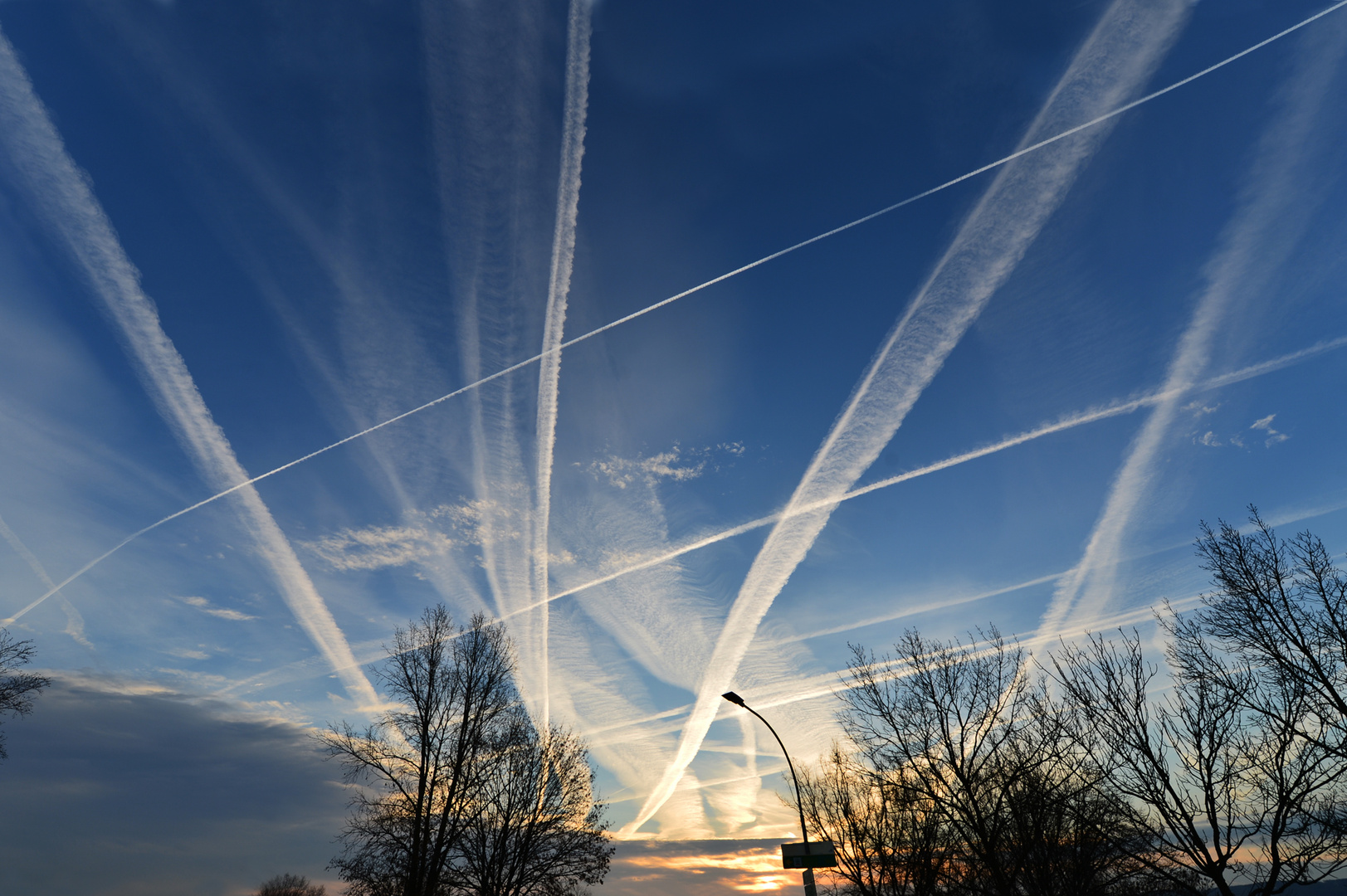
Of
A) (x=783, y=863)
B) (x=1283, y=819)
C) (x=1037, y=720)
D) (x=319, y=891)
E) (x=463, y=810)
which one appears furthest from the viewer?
(x=319, y=891)

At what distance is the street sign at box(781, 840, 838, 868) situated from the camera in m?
15.5

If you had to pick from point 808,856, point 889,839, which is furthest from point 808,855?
point 889,839

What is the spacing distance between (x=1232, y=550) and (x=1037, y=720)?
292 inches

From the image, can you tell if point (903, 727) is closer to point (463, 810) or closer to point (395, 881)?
point (463, 810)

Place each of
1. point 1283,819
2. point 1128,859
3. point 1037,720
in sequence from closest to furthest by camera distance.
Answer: point 1283,819
point 1128,859
point 1037,720

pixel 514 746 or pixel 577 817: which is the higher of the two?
pixel 514 746

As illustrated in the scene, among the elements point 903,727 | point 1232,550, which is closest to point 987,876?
point 903,727

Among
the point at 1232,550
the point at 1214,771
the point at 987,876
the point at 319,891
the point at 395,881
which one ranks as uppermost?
the point at 1232,550

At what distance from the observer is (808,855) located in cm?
1561

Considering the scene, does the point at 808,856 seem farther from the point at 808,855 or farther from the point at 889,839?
the point at 889,839

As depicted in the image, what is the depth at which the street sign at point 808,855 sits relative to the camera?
1549cm

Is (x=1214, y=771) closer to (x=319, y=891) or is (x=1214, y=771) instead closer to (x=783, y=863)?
(x=783, y=863)

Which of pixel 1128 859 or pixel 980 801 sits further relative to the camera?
pixel 980 801

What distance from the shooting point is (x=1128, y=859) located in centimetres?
1474
